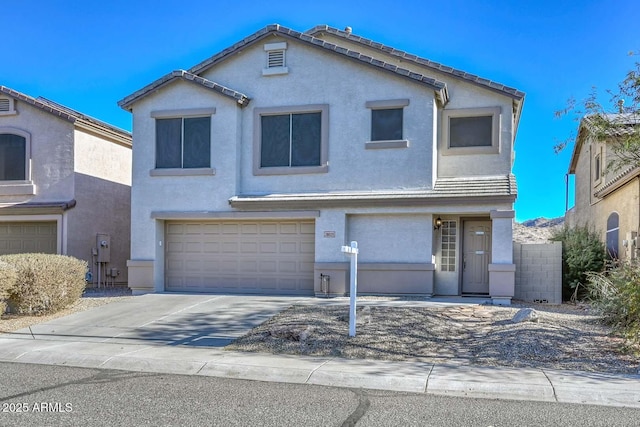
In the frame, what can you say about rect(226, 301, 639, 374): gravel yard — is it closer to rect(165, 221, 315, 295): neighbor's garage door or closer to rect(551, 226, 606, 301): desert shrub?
rect(551, 226, 606, 301): desert shrub

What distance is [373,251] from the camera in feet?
49.4

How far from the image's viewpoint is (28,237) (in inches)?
731

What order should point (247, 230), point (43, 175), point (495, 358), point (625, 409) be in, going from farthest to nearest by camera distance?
point (43, 175), point (247, 230), point (495, 358), point (625, 409)

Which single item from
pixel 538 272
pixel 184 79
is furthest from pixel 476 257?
pixel 184 79

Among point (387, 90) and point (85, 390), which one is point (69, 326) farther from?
point (387, 90)

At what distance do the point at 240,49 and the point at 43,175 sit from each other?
25.6 ft

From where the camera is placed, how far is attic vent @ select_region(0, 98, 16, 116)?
18359 mm

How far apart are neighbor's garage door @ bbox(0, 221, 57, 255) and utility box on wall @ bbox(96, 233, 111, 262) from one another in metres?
1.34

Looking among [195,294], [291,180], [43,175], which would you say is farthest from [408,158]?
[43,175]

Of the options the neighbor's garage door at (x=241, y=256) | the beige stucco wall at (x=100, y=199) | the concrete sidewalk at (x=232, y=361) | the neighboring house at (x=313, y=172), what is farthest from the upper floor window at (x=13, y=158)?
the concrete sidewalk at (x=232, y=361)

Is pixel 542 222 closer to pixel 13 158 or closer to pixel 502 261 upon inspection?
pixel 502 261

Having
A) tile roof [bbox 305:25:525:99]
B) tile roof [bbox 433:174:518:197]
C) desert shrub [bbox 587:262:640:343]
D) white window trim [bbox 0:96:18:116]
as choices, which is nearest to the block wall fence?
tile roof [bbox 433:174:518:197]

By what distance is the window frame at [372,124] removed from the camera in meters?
15.0

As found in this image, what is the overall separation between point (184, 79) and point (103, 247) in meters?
6.71
